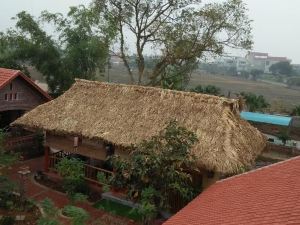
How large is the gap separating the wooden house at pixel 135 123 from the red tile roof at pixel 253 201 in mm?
2099

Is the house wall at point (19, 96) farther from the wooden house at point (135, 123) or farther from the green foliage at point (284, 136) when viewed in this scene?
the green foliage at point (284, 136)

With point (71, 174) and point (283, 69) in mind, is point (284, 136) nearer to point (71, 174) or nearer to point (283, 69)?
point (71, 174)

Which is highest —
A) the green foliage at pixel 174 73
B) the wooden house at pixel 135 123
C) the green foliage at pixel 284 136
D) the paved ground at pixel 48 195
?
the green foliage at pixel 174 73

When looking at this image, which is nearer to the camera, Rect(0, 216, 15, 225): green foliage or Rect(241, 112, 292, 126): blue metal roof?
Rect(0, 216, 15, 225): green foliage

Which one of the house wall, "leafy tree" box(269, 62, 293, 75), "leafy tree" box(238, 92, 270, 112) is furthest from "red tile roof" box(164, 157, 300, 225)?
"leafy tree" box(269, 62, 293, 75)

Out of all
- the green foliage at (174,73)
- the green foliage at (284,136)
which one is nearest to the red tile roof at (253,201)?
the green foliage at (174,73)

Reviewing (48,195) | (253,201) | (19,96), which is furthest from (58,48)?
(253,201)

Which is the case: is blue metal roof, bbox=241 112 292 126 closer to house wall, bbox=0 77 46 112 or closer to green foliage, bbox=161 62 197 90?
green foliage, bbox=161 62 197 90

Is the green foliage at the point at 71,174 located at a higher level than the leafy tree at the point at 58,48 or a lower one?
lower

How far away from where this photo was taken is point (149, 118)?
1495 centimetres

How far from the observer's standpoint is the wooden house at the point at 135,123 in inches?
518

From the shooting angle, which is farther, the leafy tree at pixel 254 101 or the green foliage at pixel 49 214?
the leafy tree at pixel 254 101

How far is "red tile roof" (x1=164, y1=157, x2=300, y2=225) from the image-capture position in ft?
24.1

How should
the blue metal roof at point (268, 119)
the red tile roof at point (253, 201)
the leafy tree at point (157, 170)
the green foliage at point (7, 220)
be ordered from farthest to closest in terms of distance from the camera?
1. the blue metal roof at point (268, 119)
2. the green foliage at point (7, 220)
3. the leafy tree at point (157, 170)
4. the red tile roof at point (253, 201)
